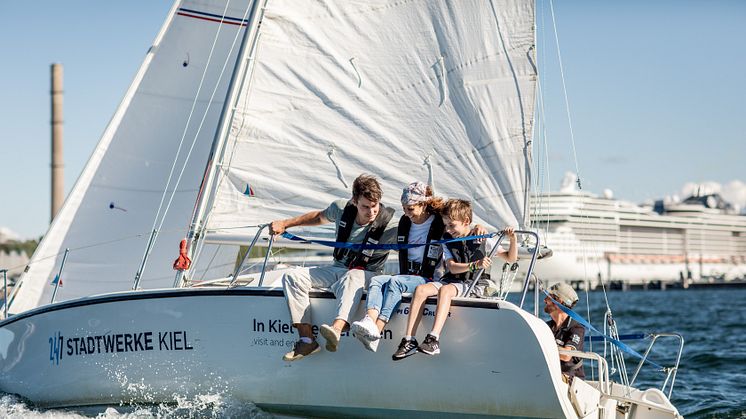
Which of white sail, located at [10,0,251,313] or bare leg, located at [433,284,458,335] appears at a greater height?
white sail, located at [10,0,251,313]

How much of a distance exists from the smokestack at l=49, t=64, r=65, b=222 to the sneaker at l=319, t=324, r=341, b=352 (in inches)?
1237

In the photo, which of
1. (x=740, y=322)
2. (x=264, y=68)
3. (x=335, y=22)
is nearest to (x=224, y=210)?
(x=264, y=68)

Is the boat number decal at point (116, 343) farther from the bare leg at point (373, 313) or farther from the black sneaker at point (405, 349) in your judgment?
the black sneaker at point (405, 349)

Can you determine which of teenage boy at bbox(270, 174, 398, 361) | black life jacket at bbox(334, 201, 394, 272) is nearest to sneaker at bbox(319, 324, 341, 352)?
teenage boy at bbox(270, 174, 398, 361)

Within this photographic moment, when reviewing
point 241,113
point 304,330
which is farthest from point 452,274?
point 241,113

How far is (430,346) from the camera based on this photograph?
5996mm

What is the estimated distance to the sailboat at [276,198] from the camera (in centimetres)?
630

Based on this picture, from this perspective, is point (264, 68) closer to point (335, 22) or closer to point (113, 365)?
point (335, 22)

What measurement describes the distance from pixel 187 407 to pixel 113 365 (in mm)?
639

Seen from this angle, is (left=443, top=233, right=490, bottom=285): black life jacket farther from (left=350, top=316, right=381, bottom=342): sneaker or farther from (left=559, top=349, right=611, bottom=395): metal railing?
(left=559, top=349, right=611, bottom=395): metal railing

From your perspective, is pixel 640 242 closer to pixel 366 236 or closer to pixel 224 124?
pixel 224 124

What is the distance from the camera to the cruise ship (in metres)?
70.1

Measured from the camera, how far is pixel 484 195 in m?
8.63

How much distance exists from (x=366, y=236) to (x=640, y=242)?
79.7m
